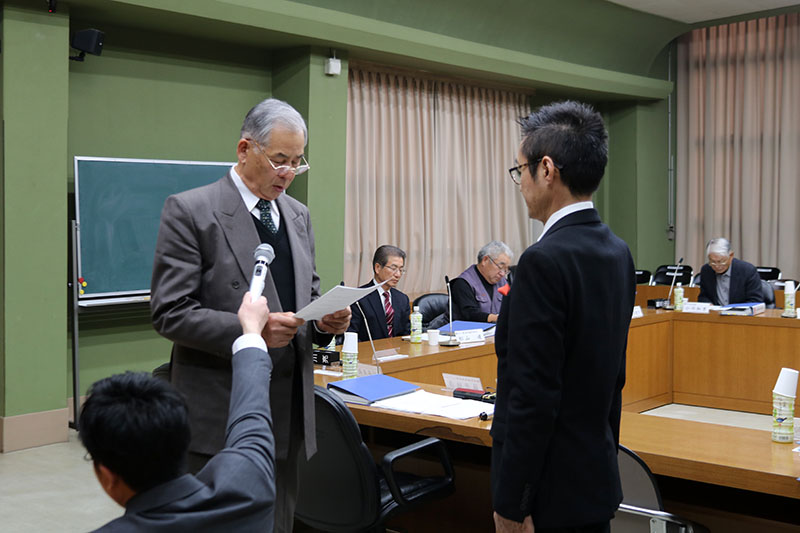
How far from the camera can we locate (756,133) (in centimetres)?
979

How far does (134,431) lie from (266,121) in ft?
3.26

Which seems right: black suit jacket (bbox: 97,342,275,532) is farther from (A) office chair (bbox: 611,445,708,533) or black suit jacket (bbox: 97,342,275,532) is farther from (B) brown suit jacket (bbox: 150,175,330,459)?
(A) office chair (bbox: 611,445,708,533)

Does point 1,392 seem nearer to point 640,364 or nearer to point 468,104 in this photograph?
point 640,364

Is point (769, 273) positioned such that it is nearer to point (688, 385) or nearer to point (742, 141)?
point (688, 385)

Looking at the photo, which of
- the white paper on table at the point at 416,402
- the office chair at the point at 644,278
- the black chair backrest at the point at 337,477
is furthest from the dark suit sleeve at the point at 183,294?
the office chair at the point at 644,278

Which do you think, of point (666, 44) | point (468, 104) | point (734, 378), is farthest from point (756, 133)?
point (734, 378)

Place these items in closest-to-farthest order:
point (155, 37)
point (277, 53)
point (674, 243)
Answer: point (155, 37) < point (277, 53) < point (674, 243)

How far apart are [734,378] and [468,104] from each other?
3824 millimetres

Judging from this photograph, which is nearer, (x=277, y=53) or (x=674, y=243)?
(x=277, y=53)

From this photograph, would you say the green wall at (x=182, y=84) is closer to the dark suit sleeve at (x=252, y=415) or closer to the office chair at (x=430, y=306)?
the office chair at (x=430, y=306)

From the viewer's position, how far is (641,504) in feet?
7.47

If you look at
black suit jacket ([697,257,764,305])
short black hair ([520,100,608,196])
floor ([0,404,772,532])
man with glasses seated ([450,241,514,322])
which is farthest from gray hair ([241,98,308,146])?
black suit jacket ([697,257,764,305])

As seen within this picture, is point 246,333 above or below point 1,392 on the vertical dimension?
above

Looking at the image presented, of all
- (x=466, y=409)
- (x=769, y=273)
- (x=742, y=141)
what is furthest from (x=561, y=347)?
(x=742, y=141)
